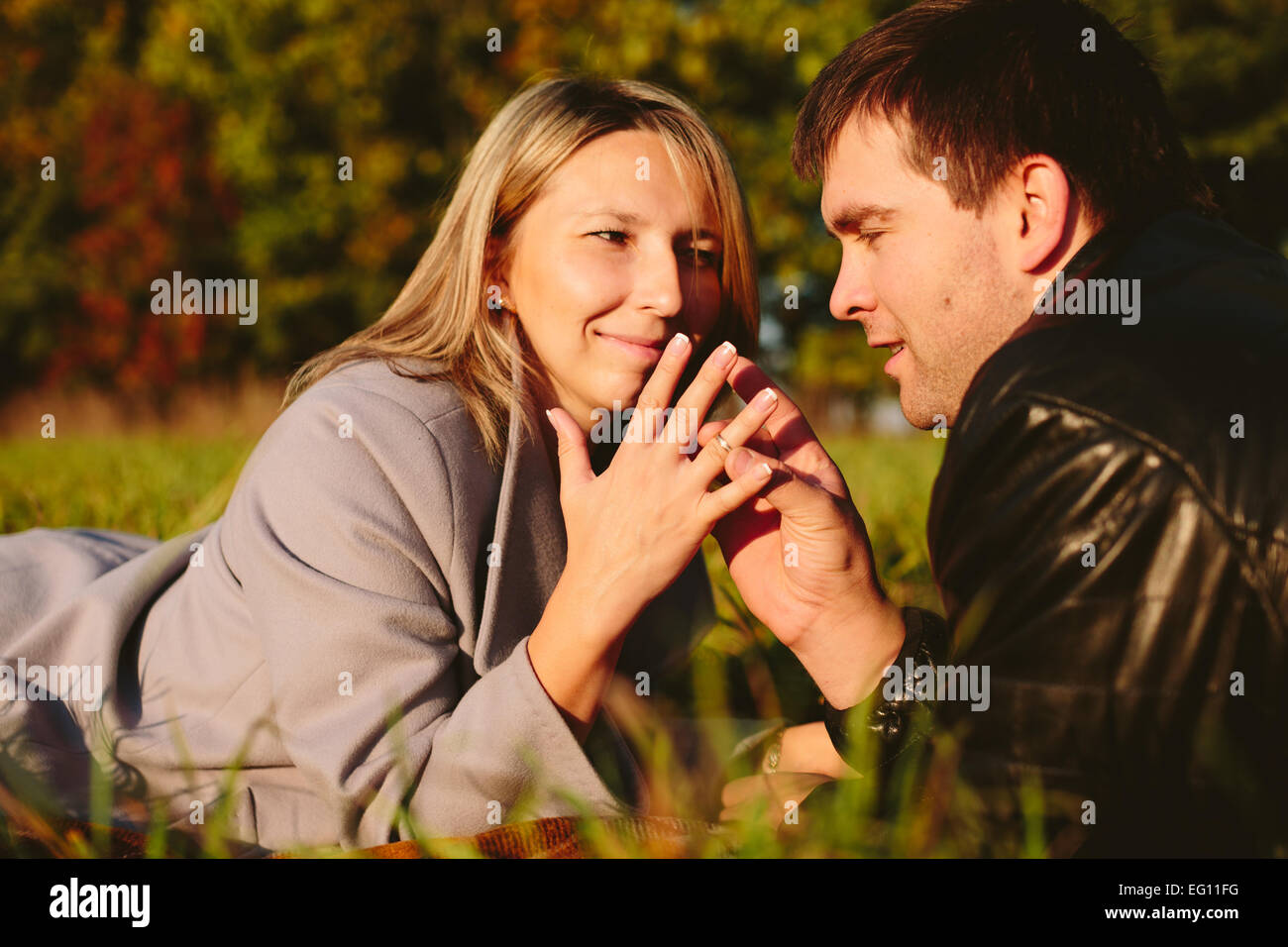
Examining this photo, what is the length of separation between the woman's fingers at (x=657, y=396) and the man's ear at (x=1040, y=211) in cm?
78

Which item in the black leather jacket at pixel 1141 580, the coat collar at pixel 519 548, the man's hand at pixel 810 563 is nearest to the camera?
the black leather jacket at pixel 1141 580

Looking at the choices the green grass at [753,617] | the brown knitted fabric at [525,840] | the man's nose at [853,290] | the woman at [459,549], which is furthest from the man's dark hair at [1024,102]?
the brown knitted fabric at [525,840]

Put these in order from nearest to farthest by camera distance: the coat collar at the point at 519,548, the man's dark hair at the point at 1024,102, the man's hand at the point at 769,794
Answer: the man's hand at the point at 769,794
the man's dark hair at the point at 1024,102
the coat collar at the point at 519,548

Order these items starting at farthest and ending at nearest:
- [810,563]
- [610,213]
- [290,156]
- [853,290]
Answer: [290,156] < [610,213] < [853,290] < [810,563]

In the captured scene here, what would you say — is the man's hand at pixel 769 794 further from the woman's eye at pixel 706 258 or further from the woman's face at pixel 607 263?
the woman's eye at pixel 706 258

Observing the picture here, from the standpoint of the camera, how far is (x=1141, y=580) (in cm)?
151

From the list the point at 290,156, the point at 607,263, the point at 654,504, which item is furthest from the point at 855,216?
the point at 290,156

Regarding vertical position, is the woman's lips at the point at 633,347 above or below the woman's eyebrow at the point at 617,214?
below

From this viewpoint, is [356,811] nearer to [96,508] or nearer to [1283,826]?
[1283,826]

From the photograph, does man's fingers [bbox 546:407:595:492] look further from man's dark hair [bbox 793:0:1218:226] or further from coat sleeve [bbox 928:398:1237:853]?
man's dark hair [bbox 793:0:1218:226]

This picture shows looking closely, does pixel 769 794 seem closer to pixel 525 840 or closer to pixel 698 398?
pixel 525 840

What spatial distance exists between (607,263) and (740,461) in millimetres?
932

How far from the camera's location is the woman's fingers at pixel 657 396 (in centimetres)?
202

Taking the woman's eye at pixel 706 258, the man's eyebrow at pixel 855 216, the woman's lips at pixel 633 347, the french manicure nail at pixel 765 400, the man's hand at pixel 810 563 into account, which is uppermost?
the woman's eye at pixel 706 258
